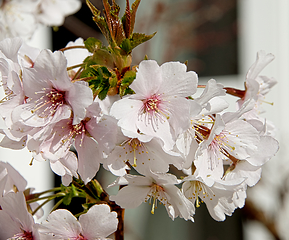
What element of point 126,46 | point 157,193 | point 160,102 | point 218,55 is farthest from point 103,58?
point 218,55

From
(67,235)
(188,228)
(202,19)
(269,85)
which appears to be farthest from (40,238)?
(202,19)

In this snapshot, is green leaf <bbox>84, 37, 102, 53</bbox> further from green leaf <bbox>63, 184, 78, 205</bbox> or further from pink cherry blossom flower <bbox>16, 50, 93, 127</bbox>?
green leaf <bbox>63, 184, 78, 205</bbox>

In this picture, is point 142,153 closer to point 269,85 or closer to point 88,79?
point 88,79

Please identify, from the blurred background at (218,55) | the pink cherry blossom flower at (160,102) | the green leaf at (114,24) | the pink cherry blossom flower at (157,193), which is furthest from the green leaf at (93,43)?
the blurred background at (218,55)

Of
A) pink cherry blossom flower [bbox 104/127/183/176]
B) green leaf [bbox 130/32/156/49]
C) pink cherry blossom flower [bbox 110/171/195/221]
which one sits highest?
green leaf [bbox 130/32/156/49]

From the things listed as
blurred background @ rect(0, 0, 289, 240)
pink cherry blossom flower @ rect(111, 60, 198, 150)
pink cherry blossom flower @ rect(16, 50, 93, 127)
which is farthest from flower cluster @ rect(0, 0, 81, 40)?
blurred background @ rect(0, 0, 289, 240)

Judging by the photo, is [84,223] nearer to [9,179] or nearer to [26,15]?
[9,179]

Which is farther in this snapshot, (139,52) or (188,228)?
(188,228)

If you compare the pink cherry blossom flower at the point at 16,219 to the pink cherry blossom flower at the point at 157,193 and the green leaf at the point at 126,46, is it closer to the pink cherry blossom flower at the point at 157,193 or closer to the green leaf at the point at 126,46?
the pink cherry blossom flower at the point at 157,193
